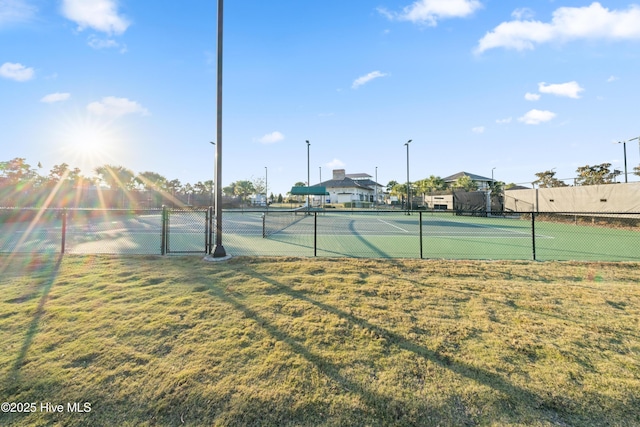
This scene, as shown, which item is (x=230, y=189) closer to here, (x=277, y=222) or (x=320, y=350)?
(x=277, y=222)

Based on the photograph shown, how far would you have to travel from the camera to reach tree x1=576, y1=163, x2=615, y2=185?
20.8 metres

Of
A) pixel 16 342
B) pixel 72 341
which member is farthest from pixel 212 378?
pixel 16 342

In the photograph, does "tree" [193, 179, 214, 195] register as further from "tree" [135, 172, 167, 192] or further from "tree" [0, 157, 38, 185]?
"tree" [0, 157, 38, 185]

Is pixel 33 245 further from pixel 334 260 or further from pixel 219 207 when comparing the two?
pixel 334 260

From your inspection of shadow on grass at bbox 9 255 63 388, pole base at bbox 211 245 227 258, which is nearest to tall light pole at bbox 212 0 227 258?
pole base at bbox 211 245 227 258

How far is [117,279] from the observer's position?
4961 millimetres

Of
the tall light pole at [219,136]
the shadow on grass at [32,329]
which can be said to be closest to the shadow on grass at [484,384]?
the shadow on grass at [32,329]

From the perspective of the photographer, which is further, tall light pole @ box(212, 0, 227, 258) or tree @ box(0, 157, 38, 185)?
tree @ box(0, 157, 38, 185)

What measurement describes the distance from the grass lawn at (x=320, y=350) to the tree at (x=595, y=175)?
22.5 meters

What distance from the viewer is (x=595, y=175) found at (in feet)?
77.4

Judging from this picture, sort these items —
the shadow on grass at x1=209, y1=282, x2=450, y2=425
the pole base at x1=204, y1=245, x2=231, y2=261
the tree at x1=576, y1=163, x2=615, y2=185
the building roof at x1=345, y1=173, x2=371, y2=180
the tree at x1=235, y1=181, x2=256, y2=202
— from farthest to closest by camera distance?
the building roof at x1=345, y1=173, x2=371, y2=180, the tree at x1=235, y1=181, x2=256, y2=202, the tree at x1=576, y1=163, x2=615, y2=185, the pole base at x1=204, y1=245, x2=231, y2=261, the shadow on grass at x1=209, y1=282, x2=450, y2=425

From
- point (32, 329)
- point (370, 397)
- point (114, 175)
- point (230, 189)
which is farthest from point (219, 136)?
point (230, 189)

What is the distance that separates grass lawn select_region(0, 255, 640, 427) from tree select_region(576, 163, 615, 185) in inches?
888

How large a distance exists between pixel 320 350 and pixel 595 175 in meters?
32.6
